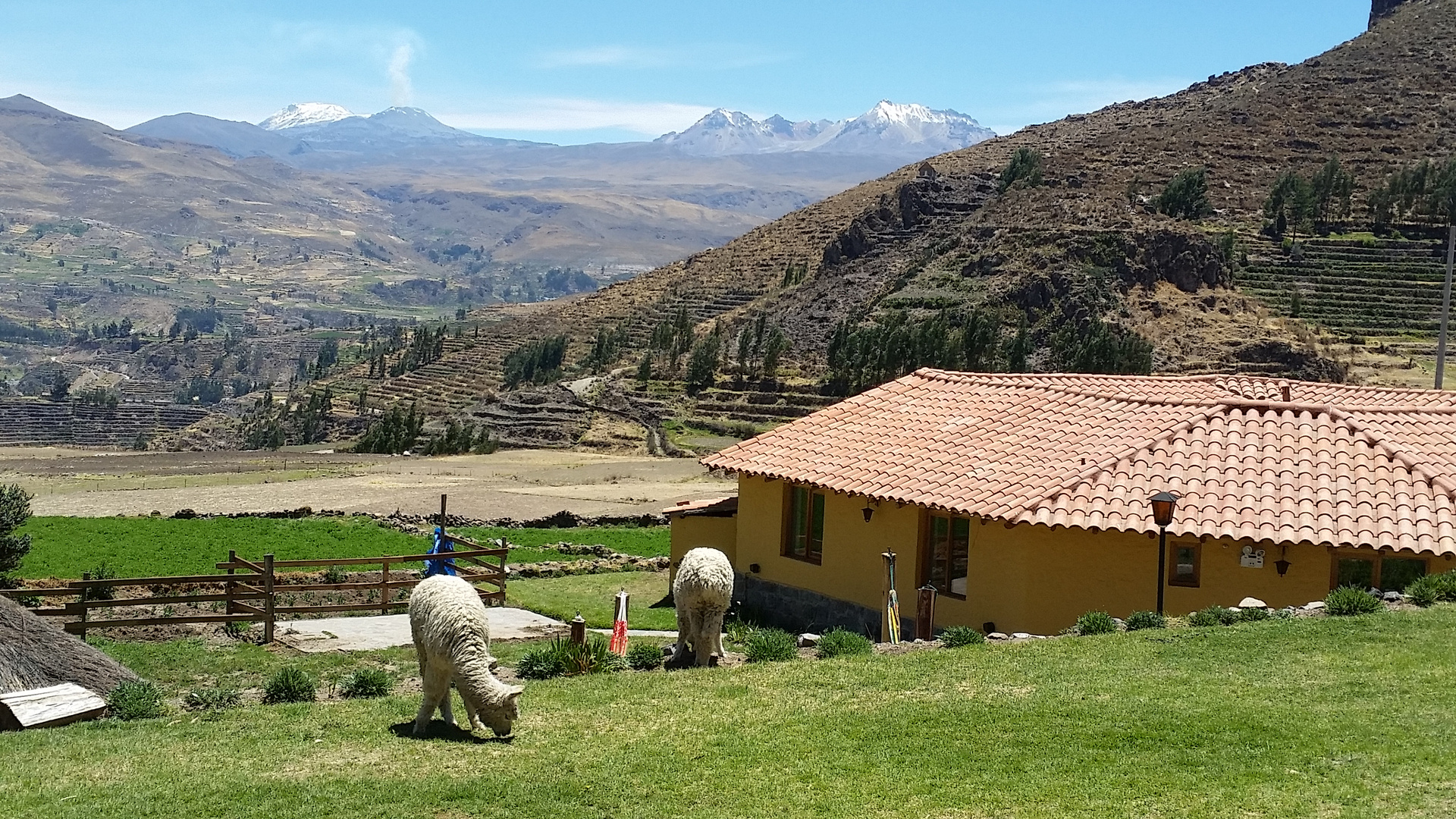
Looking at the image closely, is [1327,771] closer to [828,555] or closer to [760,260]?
[828,555]

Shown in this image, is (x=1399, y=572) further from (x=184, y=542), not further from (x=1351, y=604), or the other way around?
(x=184, y=542)

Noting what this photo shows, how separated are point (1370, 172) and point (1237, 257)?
23375mm

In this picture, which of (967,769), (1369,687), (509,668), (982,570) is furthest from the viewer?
(982,570)

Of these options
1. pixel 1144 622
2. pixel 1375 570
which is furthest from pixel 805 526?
pixel 1375 570

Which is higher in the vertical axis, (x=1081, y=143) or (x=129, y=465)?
(x=1081, y=143)

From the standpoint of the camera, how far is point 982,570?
21250 millimetres

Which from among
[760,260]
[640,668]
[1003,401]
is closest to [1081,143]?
[760,260]

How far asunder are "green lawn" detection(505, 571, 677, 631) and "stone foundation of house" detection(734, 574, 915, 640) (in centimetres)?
148

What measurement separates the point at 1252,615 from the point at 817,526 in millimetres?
9327

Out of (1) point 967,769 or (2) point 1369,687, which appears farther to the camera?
(2) point 1369,687

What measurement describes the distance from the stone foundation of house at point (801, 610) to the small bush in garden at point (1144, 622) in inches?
194

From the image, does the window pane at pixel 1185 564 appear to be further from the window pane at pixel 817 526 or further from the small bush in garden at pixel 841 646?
the window pane at pixel 817 526

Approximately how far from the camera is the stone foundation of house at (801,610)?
2252 centimetres

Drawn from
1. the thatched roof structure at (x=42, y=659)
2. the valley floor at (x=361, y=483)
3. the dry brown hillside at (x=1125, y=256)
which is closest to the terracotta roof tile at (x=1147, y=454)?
the thatched roof structure at (x=42, y=659)
